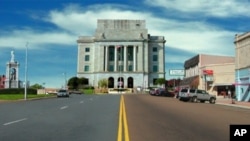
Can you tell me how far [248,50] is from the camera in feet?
192

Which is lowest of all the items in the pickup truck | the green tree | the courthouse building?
the pickup truck

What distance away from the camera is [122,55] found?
540 ft

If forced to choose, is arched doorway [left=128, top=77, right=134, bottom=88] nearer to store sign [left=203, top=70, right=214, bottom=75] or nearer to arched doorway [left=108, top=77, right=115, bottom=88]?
arched doorway [left=108, top=77, right=115, bottom=88]

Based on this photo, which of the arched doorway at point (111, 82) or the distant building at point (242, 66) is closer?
the distant building at point (242, 66)

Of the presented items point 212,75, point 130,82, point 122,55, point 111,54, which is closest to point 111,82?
point 130,82

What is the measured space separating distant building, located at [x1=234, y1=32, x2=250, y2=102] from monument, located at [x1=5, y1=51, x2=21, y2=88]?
6178cm

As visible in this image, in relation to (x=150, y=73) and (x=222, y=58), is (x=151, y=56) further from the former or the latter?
(x=222, y=58)

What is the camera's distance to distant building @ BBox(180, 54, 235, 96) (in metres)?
90.2

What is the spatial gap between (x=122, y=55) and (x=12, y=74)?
63009 millimetres

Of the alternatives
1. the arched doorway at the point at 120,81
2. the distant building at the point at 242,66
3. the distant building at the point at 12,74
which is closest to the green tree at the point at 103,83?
the arched doorway at the point at 120,81

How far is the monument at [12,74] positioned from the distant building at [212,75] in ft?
145

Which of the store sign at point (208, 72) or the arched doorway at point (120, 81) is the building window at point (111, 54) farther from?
the store sign at point (208, 72)

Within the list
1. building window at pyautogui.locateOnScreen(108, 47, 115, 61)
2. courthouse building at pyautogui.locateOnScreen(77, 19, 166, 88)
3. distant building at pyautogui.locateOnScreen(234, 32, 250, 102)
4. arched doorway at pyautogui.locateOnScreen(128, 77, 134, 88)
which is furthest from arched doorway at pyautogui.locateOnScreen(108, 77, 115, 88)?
distant building at pyautogui.locateOnScreen(234, 32, 250, 102)

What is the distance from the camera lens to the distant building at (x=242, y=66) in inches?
2326
